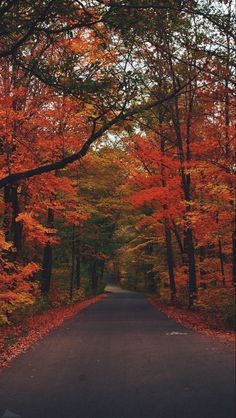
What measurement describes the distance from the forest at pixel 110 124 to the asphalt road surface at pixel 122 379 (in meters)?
4.58

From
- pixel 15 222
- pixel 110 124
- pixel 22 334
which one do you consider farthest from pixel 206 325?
pixel 15 222

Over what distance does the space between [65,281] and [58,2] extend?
31.1m

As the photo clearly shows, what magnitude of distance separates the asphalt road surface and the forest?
180 inches

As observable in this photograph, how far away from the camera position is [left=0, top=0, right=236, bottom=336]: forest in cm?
1002

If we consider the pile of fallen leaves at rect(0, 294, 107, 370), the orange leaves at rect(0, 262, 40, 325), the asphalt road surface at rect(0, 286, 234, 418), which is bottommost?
the pile of fallen leaves at rect(0, 294, 107, 370)

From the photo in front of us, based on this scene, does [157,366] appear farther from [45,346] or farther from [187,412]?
[45,346]

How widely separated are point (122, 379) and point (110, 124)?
6367mm

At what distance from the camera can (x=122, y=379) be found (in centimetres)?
791

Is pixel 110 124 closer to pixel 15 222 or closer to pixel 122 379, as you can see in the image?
pixel 122 379

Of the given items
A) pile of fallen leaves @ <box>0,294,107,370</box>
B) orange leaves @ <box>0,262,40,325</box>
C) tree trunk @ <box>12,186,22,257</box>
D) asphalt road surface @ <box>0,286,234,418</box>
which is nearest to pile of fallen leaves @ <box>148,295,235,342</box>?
asphalt road surface @ <box>0,286,234,418</box>

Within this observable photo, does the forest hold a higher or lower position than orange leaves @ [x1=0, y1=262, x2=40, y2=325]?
higher

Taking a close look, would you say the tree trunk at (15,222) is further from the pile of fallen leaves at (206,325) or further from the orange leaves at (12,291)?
the pile of fallen leaves at (206,325)

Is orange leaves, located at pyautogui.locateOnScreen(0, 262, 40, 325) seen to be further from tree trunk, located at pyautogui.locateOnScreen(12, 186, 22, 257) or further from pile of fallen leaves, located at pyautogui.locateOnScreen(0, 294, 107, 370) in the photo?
tree trunk, located at pyautogui.locateOnScreen(12, 186, 22, 257)

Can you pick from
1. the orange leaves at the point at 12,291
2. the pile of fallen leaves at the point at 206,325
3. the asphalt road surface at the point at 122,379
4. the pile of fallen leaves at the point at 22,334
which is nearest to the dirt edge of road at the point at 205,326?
the pile of fallen leaves at the point at 206,325
